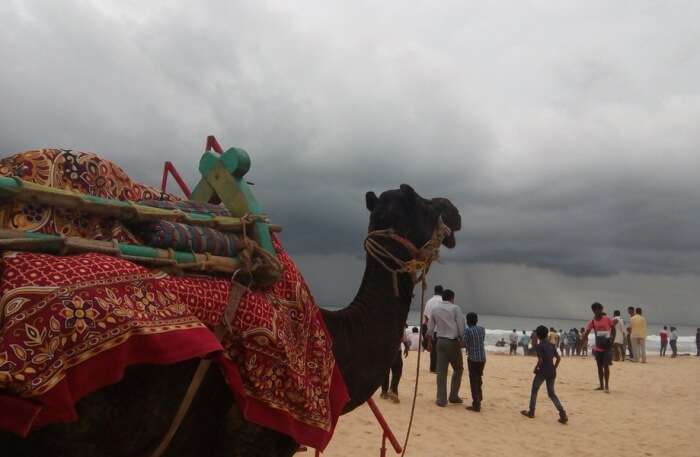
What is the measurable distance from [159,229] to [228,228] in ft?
1.67

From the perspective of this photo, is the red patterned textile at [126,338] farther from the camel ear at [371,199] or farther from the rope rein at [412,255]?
the camel ear at [371,199]

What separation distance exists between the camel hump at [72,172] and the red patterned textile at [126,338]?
377 millimetres

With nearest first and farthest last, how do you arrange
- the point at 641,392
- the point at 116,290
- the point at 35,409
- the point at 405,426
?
the point at 35,409 < the point at 116,290 < the point at 405,426 < the point at 641,392

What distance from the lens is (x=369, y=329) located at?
386 cm

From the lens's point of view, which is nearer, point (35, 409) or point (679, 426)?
point (35, 409)

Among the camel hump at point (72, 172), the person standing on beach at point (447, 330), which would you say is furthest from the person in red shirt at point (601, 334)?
the camel hump at point (72, 172)

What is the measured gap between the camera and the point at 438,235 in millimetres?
4223

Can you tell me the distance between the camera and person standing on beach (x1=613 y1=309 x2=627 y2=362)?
20047 mm

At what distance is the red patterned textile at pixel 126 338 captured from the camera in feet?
6.33

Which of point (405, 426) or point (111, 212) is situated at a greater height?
point (111, 212)

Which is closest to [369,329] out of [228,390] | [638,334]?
[228,390]

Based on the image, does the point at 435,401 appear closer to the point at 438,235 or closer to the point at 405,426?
the point at 405,426

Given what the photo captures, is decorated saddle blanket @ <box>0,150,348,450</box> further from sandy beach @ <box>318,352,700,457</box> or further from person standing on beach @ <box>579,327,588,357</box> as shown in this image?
person standing on beach @ <box>579,327,588,357</box>

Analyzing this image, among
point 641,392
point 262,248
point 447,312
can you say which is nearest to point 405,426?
point 447,312
